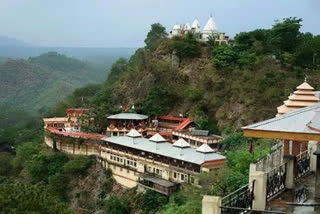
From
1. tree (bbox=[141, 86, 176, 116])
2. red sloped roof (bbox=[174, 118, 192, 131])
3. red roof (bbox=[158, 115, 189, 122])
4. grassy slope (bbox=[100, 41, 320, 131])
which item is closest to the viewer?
grassy slope (bbox=[100, 41, 320, 131])

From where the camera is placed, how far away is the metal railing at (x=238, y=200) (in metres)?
7.29

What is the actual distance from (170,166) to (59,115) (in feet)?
81.6

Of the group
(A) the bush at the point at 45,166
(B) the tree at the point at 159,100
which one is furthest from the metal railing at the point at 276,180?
(B) the tree at the point at 159,100

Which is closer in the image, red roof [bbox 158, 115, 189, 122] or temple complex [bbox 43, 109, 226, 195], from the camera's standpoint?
temple complex [bbox 43, 109, 226, 195]

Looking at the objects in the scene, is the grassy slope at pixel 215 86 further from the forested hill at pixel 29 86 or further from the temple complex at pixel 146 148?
the forested hill at pixel 29 86

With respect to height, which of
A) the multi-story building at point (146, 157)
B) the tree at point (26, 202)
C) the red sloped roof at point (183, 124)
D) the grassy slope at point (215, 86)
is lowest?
the multi-story building at point (146, 157)

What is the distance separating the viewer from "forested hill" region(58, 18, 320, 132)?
111 ft

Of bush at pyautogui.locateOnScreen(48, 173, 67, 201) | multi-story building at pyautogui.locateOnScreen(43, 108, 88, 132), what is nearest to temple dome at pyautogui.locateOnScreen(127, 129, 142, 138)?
bush at pyautogui.locateOnScreen(48, 173, 67, 201)

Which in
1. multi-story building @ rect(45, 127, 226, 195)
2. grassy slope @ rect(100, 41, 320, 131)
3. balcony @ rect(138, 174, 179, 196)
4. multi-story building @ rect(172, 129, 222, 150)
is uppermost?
grassy slope @ rect(100, 41, 320, 131)

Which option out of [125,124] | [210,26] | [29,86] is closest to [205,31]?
[210,26]

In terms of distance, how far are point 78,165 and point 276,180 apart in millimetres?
26152

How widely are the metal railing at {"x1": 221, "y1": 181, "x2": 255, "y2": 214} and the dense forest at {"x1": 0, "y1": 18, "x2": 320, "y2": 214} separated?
57.8ft

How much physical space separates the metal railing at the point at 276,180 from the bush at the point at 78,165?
2574 cm

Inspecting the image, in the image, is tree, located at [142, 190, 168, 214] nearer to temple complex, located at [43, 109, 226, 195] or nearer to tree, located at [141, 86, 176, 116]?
temple complex, located at [43, 109, 226, 195]
